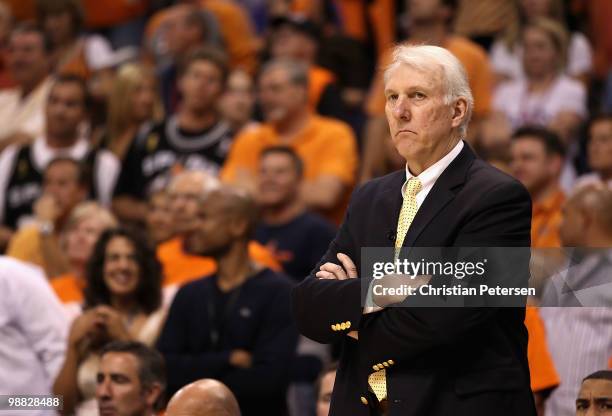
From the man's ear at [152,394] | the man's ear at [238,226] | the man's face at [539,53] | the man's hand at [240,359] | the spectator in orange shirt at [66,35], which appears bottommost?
the man's ear at [152,394]

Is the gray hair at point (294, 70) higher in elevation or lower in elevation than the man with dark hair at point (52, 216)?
higher

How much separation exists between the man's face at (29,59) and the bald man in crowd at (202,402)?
Result: 6068 millimetres

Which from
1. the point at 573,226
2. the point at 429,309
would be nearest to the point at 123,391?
the point at 429,309

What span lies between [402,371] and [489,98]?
17.5 ft

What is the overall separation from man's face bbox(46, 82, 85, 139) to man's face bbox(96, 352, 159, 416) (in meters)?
4.19

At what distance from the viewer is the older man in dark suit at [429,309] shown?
3082 mm

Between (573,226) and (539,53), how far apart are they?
111 inches

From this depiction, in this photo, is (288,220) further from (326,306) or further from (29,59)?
(326,306)

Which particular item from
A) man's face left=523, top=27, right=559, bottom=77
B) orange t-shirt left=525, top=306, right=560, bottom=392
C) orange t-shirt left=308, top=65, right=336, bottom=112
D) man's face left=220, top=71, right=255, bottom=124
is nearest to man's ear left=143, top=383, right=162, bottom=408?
orange t-shirt left=525, top=306, right=560, bottom=392

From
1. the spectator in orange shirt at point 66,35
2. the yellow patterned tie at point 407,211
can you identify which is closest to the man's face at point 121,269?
the yellow patterned tie at point 407,211

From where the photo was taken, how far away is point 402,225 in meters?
3.25

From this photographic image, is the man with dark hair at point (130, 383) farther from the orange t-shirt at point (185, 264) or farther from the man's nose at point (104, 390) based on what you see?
the orange t-shirt at point (185, 264)

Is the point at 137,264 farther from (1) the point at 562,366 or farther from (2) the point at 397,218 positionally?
(2) the point at 397,218

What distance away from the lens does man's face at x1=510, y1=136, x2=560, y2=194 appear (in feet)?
22.9
